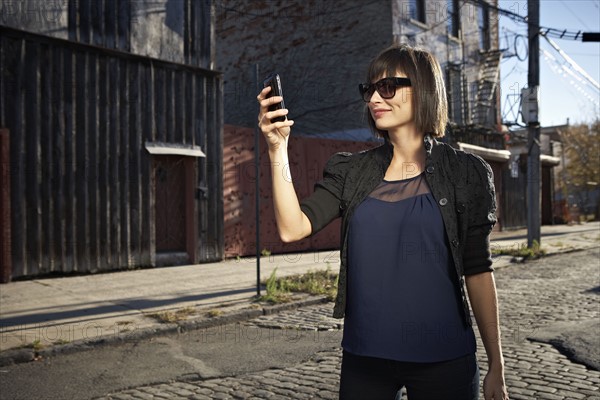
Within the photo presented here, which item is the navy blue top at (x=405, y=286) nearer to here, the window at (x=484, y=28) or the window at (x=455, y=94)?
the window at (x=455, y=94)

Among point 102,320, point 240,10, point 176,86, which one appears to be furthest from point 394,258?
point 240,10

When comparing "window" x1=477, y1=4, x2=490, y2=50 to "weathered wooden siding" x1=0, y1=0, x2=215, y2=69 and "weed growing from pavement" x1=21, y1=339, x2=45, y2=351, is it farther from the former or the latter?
"weed growing from pavement" x1=21, y1=339, x2=45, y2=351

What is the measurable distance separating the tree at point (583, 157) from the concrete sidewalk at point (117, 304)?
1189 inches

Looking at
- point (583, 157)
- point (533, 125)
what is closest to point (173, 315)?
point (533, 125)

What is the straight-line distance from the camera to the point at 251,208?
574 inches

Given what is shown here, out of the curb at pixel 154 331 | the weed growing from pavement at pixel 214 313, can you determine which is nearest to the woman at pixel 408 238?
the curb at pixel 154 331

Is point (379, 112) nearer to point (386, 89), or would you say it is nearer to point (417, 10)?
point (386, 89)

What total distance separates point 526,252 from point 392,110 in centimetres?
1339

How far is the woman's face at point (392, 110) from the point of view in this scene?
198 cm

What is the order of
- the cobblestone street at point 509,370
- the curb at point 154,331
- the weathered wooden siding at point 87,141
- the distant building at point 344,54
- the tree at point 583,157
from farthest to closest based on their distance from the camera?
the tree at point 583,157
the distant building at point 344,54
the weathered wooden siding at point 87,141
the curb at point 154,331
the cobblestone street at point 509,370

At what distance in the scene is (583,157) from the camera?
37.4 m

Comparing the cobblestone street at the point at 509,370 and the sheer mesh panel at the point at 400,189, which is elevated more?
the sheer mesh panel at the point at 400,189

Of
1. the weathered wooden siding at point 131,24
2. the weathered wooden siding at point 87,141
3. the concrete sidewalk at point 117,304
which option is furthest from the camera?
the weathered wooden siding at point 131,24

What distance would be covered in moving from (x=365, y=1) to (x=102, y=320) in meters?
14.8
